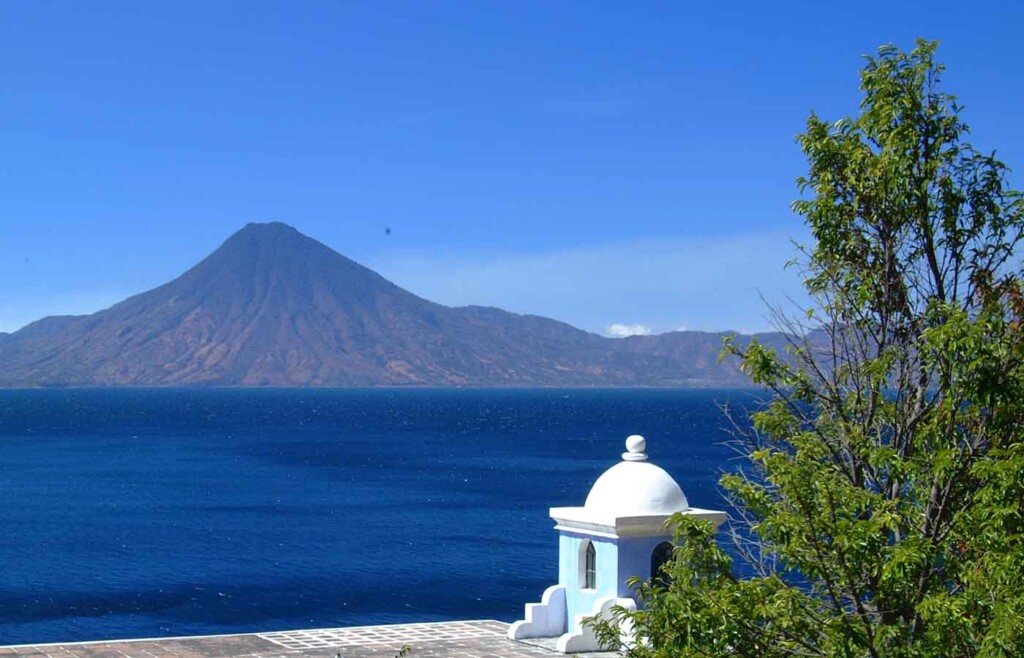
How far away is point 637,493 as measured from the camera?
1423 centimetres

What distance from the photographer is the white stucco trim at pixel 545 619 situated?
15164mm

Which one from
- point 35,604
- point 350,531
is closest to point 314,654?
point 35,604

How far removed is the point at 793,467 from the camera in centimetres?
704

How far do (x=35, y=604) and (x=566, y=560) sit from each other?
23.2 meters

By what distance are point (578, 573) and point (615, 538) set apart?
2.84 ft

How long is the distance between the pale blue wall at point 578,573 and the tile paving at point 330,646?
57 cm

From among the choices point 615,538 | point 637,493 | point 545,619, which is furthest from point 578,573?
point 637,493

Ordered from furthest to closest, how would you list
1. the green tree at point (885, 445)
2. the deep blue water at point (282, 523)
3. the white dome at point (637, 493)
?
the deep blue water at point (282, 523)
the white dome at point (637, 493)
the green tree at point (885, 445)

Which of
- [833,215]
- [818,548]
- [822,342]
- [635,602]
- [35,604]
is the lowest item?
[35,604]

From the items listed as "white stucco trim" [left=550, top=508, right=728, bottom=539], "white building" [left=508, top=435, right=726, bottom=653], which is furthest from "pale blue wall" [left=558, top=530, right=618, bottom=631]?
"white stucco trim" [left=550, top=508, right=728, bottom=539]

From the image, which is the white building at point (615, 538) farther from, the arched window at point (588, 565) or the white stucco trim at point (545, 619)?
the white stucco trim at point (545, 619)

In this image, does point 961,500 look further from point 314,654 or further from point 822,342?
point 314,654

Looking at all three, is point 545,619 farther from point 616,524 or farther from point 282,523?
point 282,523

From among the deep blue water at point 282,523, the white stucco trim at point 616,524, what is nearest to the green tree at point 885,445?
the deep blue water at point 282,523
